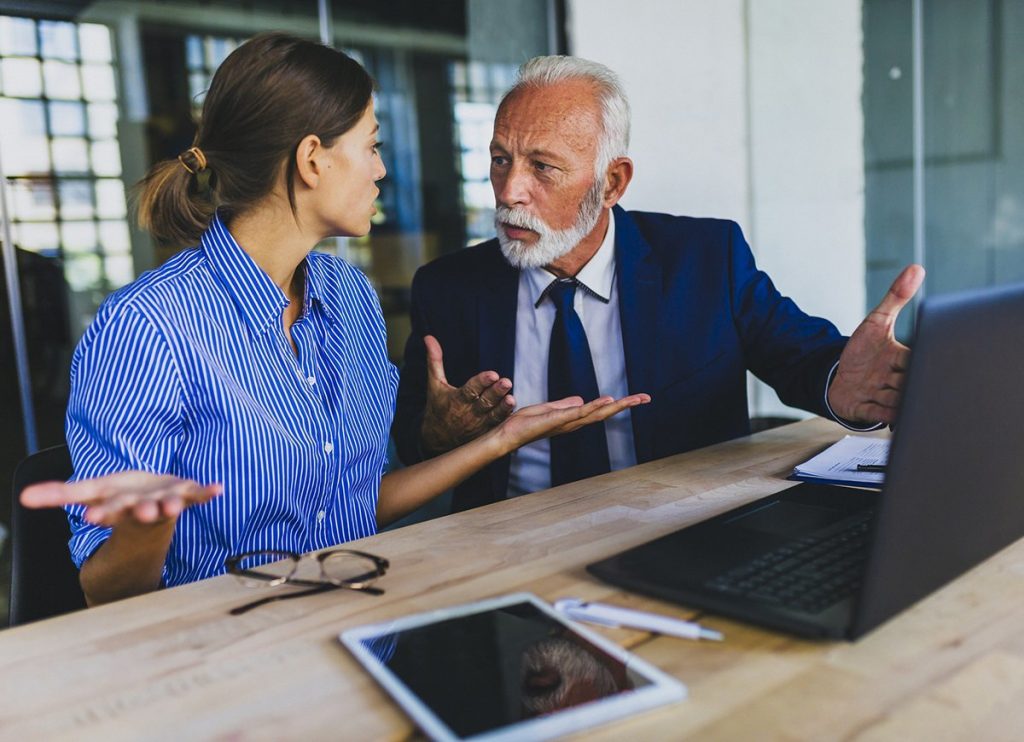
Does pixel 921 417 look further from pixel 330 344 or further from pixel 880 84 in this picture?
pixel 880 84

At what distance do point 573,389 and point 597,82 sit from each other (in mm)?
693

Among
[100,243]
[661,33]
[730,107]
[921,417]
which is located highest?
[661,33]

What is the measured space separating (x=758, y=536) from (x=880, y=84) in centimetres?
350

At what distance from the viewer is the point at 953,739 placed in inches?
26.8

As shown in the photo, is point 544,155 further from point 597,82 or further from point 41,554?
point 41,554

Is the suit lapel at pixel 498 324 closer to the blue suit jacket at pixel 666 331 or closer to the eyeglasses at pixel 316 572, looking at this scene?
the blue suit jacket at pixel 666 331

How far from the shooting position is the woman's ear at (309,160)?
1.49m

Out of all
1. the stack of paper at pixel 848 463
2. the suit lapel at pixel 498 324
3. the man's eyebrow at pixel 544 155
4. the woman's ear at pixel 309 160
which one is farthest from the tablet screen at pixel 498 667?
the man's eyebrow at pixel 544 155

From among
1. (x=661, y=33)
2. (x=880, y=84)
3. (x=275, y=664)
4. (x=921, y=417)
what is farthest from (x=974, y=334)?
(x=880, y=84)

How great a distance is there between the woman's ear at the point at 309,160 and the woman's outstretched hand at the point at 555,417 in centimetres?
52

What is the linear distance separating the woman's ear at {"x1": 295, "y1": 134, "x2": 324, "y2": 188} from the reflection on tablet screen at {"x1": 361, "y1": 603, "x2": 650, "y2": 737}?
0.88 metres

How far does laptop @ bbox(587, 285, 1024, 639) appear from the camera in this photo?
0.77 meters

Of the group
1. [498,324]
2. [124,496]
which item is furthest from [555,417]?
[124,496]

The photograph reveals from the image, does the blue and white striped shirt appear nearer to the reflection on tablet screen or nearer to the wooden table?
the wooden table
